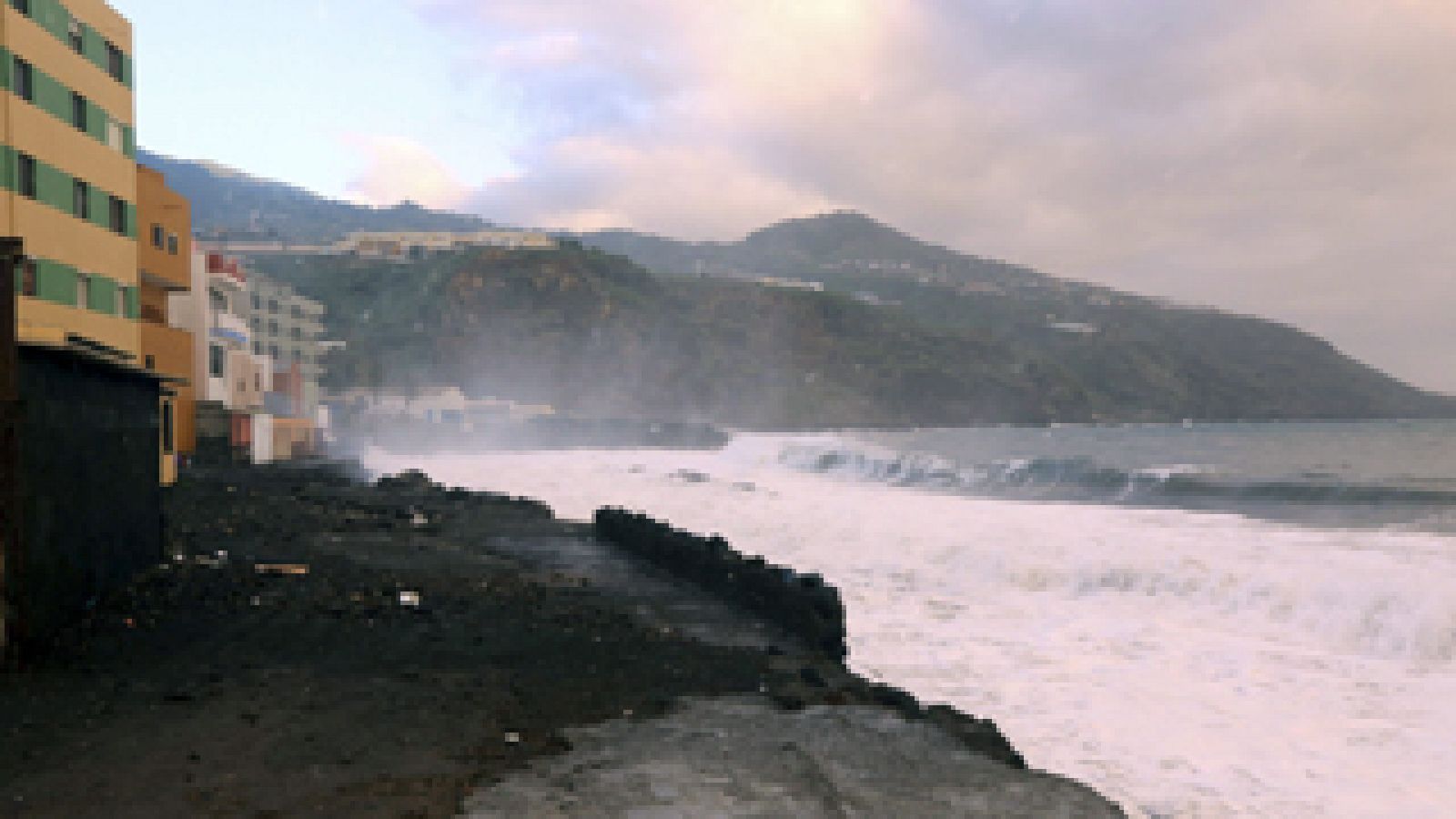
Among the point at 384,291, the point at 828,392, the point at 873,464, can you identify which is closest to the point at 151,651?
the point at 873,464

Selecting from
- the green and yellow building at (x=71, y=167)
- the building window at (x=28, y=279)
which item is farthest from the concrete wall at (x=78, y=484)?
the building window at (x=28, y=279)

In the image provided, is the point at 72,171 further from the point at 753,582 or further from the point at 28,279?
the point at 753,582

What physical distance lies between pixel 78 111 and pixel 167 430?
309 inches

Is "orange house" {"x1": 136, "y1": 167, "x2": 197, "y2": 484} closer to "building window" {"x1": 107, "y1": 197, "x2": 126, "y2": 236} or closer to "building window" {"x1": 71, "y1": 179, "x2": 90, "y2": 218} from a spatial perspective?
"building window" {"x1": 107, "y1": 197, "x2": 126, "y2": 236}

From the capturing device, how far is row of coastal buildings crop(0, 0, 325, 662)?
7.25 metres

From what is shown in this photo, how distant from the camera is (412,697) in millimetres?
6879

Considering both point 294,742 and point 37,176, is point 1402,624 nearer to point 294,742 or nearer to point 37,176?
point 294,742

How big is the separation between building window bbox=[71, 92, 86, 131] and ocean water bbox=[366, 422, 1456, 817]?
16537 mm

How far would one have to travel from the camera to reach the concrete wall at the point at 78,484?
725 cm

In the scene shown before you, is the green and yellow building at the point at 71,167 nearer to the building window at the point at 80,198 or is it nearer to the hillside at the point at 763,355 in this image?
the building window at the point at 80,198

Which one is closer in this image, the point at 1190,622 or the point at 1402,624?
the point at 1402,624

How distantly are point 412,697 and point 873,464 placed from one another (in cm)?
4166

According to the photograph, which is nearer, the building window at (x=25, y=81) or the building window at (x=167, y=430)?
the building window at (x=25, y=81)

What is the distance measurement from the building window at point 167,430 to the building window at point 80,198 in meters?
5.35
